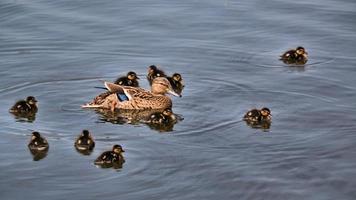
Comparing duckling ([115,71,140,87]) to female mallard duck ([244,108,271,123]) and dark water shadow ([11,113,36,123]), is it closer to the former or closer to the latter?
dark water shadow ([11,113,36,123])

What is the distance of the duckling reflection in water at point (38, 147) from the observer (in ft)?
40.1

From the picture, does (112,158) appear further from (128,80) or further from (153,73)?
(153,73)

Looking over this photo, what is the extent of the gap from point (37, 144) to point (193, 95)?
10.1 feet

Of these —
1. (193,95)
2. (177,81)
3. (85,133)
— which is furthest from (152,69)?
(85,133)

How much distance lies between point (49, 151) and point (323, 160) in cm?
307

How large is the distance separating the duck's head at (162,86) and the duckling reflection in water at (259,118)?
4.76ft

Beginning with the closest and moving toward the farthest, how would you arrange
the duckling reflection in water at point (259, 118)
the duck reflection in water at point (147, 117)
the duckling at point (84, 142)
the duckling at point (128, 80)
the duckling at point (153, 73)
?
the duckling at point (84, 142), the duckling reflection in water at point (259, 118), the duck reflection in water at point (147, 117), the duckling at point (128, 80), the duckling at point (153, 73)

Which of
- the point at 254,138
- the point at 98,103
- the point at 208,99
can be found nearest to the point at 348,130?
the point at 254,138

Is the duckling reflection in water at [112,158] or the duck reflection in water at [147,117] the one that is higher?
the duck reflection in water at [147,117]

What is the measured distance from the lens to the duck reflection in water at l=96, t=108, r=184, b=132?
44.2 feet

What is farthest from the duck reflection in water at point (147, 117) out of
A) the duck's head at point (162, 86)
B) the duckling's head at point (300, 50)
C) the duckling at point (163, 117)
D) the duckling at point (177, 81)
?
the duckling's head at point (300, 50)

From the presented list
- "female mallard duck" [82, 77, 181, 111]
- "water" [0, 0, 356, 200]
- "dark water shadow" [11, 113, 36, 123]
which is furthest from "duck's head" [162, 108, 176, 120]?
"dark water shadow" [11, 113, 36, 123]

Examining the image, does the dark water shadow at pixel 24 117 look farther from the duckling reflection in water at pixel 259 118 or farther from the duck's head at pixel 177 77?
the duckling reflection in water at pixel 259 118

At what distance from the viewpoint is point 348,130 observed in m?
13.0
